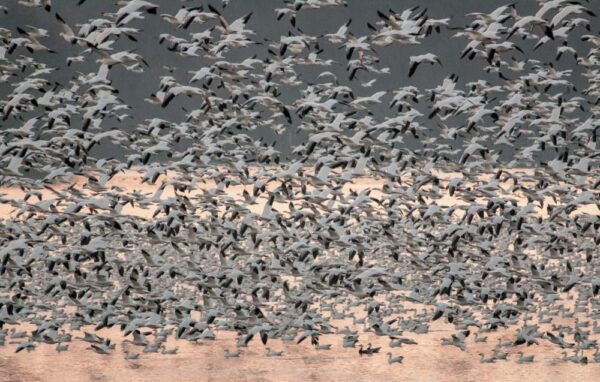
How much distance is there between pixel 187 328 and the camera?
113 feet

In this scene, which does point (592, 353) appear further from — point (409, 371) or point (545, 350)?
point (409, 371)

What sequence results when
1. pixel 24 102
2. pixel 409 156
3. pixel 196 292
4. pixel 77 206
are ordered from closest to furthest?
pixel 77 206, pixel 24 102, pixel 409 156, pixel 196 292

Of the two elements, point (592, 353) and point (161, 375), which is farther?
point (592, 353)

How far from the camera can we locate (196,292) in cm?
4525

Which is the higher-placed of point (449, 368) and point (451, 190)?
point (451, 190)

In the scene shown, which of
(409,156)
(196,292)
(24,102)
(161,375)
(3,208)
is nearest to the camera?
(161,375)

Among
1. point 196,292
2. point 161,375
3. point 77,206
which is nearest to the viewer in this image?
point 77,206

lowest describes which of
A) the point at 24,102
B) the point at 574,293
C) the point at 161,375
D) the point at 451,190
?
the point at 161,375

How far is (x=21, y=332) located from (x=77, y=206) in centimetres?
823

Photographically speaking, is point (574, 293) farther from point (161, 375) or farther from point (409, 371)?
point (161, 375)

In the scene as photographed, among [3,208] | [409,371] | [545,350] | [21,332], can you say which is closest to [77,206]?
[21,332]

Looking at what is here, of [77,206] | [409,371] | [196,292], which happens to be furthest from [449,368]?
[196,292]

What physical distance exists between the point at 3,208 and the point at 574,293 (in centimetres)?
4353

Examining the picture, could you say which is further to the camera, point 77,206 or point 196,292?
point 196,292
